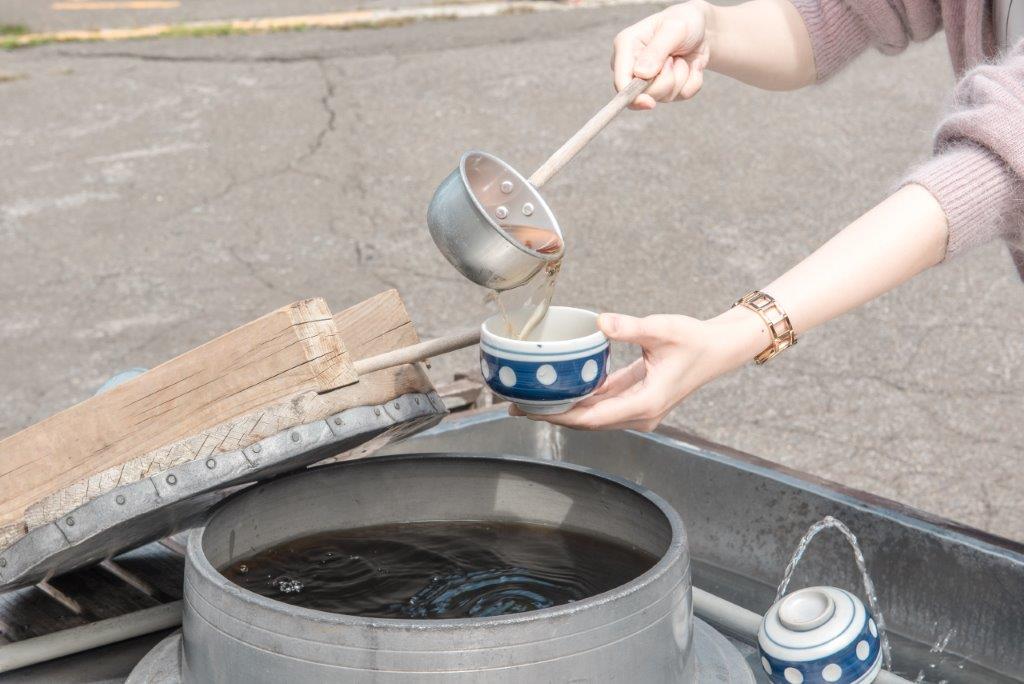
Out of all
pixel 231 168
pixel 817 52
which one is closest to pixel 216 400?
pixel 817 52

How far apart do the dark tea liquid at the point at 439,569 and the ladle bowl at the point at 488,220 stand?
43cm

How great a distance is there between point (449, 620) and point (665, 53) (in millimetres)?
986

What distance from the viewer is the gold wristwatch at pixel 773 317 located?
146cm

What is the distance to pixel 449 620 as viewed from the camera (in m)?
1.24

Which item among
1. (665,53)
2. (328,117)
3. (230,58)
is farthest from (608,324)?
(230,58)

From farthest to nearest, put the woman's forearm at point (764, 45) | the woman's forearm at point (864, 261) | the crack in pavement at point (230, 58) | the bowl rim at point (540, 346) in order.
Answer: the crack in pavement at point (230, 58) < the woman's forearm at point (764, 45) < the woman's forearm at point (864, 261) < the bowl rim at point (540, 346)

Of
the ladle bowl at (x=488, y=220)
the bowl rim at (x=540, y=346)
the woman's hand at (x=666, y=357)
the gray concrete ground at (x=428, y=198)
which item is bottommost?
the gray concrete ground at (x=428, y=198)

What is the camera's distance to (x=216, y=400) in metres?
1.44

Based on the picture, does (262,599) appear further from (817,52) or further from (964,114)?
(817,52)

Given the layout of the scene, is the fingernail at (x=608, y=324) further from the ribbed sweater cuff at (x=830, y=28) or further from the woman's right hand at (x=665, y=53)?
the ribbed sweater cuff at (x=830, y=28)

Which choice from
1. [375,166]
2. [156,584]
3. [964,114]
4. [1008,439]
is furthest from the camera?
[375,166]

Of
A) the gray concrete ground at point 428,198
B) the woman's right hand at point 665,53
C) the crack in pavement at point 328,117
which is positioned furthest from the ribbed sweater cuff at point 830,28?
the crack in pavement at point 328,117

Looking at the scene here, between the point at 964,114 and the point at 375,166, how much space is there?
4618 millimetres

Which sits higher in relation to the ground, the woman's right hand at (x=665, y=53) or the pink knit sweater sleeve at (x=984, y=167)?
the woman's right hand at (x=665, y=53)
